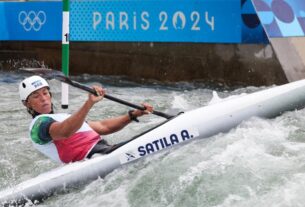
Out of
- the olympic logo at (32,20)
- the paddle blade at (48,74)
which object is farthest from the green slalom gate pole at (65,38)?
the olympic logo at (32,20)

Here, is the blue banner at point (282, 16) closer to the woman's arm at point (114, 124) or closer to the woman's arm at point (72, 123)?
the woman's arm at point (114, 124)

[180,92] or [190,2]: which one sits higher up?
[190,2]

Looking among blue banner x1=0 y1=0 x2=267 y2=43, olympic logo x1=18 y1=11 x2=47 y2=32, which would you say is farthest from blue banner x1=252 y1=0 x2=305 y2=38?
olympic logo x1=18 y1=11 x2=47 y2=32

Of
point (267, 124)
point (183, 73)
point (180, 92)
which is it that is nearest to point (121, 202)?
point (267, 124)

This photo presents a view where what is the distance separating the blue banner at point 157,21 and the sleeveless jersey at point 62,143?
4.83 m

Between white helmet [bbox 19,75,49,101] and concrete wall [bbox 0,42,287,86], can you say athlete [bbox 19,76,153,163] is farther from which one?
concrete wall [bbox 0,42,287,86]

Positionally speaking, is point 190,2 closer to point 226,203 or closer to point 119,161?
point 119,161

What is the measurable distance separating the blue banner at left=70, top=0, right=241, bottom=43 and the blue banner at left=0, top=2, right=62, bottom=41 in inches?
13.9

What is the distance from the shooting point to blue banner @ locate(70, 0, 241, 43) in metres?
8.92

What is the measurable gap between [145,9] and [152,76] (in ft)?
3.35

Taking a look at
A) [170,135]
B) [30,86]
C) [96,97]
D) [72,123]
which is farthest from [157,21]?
[72,123]

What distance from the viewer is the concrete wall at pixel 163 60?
8703 millimetres

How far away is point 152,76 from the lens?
968cm

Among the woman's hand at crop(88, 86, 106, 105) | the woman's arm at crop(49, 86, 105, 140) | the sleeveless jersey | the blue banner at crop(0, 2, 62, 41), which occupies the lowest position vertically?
the sleeveless jersey
